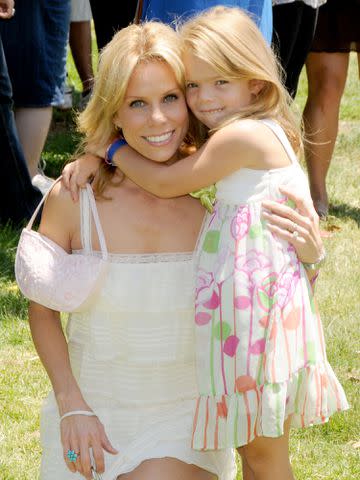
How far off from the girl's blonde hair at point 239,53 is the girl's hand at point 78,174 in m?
0.37

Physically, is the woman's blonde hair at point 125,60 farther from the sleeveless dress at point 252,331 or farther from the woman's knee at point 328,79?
the woman's knee at point 328,79

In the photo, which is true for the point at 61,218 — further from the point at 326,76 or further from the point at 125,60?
the point at 326,76

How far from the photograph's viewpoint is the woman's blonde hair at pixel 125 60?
2695 millimetres

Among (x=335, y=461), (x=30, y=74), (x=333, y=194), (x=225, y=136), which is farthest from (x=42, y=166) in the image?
(x=225, y=136)

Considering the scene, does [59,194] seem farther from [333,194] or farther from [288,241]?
[333,194]

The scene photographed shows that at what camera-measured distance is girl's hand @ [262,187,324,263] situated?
264 centimetres

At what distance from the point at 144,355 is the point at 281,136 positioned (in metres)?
0.65

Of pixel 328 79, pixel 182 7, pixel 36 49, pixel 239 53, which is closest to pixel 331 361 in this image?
pixel 182 7

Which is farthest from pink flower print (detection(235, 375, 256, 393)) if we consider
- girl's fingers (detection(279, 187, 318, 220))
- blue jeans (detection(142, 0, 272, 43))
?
blue jeans (detection(142, 0, 272, 43))

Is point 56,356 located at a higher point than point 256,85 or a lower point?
lower

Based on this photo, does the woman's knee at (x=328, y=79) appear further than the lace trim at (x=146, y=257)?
Yes

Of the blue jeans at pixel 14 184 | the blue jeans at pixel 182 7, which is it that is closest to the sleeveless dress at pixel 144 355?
the blue jeans at pixel 182 7

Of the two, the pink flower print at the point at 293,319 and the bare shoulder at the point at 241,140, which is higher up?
the bare shoulder at the point at 241,140

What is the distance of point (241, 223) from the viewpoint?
2.63 meters
